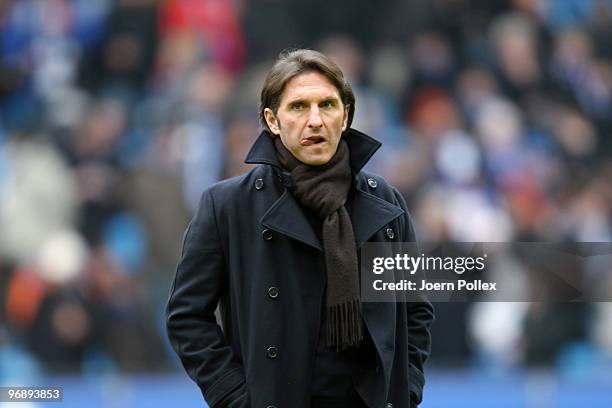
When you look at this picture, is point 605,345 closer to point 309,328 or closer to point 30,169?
point 30,169

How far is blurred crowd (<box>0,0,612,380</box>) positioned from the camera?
8.13m

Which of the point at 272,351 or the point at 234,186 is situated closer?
the point at 272,351

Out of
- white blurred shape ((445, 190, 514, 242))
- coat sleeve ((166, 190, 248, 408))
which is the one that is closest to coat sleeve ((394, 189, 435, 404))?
coat sleeve ((166, 190, 248, 408))

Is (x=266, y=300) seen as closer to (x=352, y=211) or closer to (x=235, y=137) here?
(x=352, y=211)

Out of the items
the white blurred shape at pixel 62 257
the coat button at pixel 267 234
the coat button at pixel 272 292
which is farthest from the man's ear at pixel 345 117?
the white blurred shape at pixel 62 257

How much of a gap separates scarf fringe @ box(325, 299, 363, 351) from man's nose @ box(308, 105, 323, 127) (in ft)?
1.63

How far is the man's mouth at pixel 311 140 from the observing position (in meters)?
3.47

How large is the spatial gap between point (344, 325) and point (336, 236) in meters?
0.24

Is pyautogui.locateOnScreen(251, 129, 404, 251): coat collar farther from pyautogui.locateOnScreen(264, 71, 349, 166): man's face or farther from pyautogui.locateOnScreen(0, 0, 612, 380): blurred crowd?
pyautogui.locateOnScreen(0, 0, 612, 380): blurred crowd

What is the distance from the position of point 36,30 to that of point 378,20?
2.61 metres

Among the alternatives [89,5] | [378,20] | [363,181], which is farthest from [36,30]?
[363,181]

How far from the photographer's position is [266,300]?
342cm

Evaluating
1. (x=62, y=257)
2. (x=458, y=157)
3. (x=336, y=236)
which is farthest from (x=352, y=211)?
(x=458, y=157)

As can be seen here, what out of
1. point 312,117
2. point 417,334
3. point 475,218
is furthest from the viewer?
point 475,218
